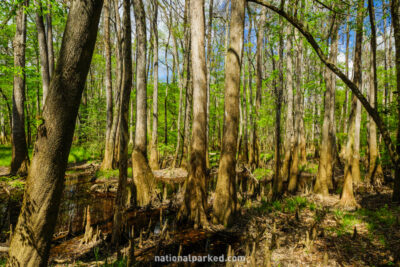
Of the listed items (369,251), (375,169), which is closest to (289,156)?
(375,169)

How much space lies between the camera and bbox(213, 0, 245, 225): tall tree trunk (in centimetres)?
475

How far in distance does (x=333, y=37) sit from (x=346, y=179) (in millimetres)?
5668

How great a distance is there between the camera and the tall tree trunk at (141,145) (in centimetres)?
654

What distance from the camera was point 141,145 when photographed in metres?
6.97

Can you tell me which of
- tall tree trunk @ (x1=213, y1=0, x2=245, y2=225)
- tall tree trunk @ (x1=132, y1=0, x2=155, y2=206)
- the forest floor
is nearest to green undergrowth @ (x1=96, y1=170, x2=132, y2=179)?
the forest floor

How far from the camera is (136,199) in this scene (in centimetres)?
651

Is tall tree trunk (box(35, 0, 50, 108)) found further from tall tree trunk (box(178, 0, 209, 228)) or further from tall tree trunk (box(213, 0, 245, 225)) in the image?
tall tree trunk (box(213, 0, 245, 225))

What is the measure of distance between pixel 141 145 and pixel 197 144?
2.81 metres

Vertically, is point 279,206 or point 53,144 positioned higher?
point 53,144

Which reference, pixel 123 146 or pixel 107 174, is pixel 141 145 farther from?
pixel 107 174

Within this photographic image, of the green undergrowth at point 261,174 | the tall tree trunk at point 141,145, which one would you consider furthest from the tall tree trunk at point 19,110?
the green undergrowth at point 261,174

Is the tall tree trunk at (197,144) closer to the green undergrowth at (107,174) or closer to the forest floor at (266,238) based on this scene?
the forest floor at (266,238)

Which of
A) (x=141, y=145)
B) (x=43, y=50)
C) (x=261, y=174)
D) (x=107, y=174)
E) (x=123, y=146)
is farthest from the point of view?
(x=261, y=174)

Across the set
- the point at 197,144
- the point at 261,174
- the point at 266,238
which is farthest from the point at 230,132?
the point at 261,174
